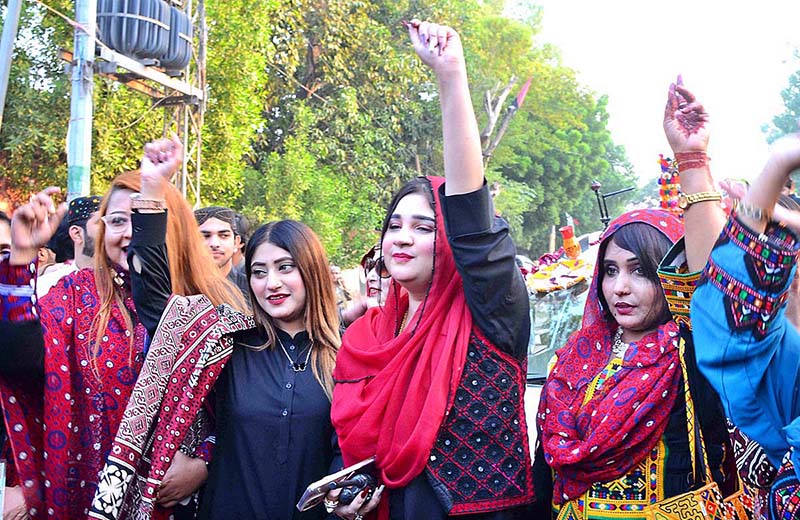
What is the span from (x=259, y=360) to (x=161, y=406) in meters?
0.36

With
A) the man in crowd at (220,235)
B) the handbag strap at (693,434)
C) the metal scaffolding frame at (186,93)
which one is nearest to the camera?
the handbag strap at (693,434)

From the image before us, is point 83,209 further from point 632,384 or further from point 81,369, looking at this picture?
point 632,384

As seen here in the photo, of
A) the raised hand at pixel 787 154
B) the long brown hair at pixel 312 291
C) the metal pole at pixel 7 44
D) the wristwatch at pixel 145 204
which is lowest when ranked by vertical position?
the long brown hair at pixel 312 291

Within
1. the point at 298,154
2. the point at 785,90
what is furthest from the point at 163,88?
the point at 785,90

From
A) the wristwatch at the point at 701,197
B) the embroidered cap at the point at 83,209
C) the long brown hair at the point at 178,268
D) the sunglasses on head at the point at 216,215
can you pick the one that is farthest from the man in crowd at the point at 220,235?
the wristwatch at the point at 701,197

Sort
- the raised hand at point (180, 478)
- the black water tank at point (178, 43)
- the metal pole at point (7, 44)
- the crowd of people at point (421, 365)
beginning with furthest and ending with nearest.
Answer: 1. the black water tank at point (178, 43)
2. the metal pole at point (7, 44)
3. the raised hand at point (180, 478)
4. the crowd of people at point (421, 365)

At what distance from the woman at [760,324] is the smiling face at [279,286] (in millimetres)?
1665

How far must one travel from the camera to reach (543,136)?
31109mm

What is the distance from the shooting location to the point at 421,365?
2.46m

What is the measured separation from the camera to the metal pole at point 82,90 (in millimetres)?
8336

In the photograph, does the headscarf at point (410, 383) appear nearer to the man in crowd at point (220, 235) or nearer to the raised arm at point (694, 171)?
the raised arm at point (694, 171)

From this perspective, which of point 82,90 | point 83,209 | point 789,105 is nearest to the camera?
point 83,209

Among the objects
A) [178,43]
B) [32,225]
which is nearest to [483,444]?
[32,225]

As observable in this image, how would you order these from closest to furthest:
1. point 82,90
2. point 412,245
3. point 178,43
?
1. point 412,245
2. point 82,90
3. point 178,43
